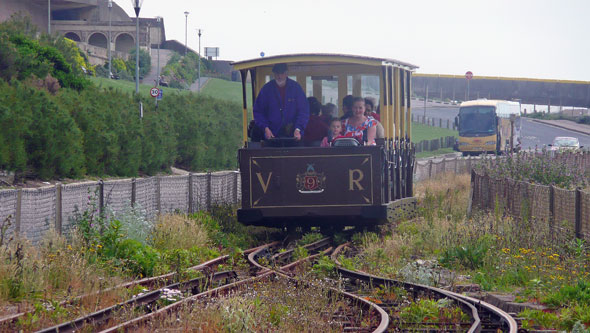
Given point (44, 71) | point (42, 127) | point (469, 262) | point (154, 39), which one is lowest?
point (469, 262)

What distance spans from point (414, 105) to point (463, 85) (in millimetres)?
13532

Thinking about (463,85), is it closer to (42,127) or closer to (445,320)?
(42,127)

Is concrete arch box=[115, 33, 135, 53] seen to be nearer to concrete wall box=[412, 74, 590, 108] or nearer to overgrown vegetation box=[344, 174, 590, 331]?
concrete wall box=[412, 74, 590, 108]

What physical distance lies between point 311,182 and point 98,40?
90.4m

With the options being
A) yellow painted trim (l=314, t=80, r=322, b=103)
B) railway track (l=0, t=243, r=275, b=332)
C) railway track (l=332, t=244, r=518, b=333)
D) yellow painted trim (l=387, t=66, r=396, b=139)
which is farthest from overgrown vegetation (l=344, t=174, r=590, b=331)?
yellow painted trim (l=314, t=80, r=322, b=103)

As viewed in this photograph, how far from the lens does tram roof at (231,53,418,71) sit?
1465 cm

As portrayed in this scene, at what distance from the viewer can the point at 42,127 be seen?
2320cm

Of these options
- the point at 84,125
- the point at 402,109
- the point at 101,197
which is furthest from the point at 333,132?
the point at 84,125

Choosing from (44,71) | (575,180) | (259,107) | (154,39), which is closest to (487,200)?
(575,180)

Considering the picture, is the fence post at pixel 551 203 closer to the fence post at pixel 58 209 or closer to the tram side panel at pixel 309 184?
the tram side panel at pixel 309 184

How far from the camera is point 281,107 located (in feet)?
49.5

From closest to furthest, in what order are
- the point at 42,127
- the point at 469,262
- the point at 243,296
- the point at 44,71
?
the point at 243,296 → the point at 469,262 → the point at 42,127 → the point at 44,71

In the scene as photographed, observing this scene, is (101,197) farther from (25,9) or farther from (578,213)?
(25,9)

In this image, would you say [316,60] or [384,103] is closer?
[316,60]
